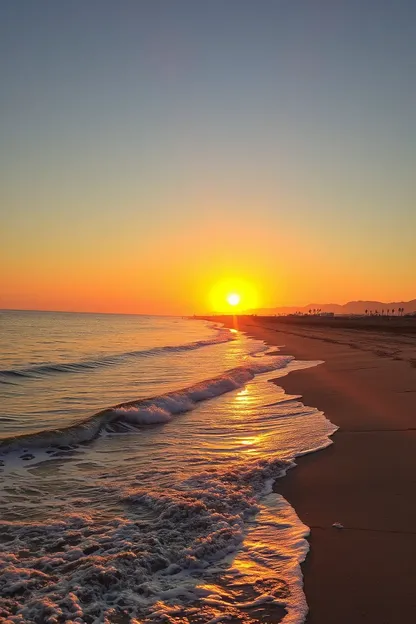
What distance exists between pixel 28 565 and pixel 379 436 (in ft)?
21.8

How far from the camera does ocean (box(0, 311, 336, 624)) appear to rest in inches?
147

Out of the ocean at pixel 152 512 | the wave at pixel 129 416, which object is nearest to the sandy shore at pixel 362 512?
the ocean at pixel 152 512

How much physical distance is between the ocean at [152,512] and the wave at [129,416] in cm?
4

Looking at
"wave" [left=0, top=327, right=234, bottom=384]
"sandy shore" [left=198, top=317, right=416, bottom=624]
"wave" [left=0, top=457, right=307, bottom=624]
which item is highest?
"sandy shore" [left=198, top=317, right=416, bottom=624]

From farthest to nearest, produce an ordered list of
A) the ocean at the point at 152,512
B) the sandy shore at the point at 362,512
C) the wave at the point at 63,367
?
the wave at the point at 63,367 < the ocean at the point at 152,512 < the sandy shore at the point at 362,512

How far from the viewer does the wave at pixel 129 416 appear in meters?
8.80

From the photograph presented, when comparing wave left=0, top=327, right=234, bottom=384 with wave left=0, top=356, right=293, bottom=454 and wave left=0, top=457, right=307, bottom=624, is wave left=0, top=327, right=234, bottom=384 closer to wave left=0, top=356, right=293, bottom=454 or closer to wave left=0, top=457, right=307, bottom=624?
wave left=0, top=356, right=293, bottom=454

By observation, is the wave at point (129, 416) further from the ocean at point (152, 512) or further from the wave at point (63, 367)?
the wave at point (63, 367)

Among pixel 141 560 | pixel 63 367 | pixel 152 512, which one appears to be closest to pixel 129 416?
pixel 152 512

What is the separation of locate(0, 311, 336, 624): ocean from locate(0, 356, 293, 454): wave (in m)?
0.04

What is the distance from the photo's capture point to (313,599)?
3.65 meters

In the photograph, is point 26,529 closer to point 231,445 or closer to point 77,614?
point 77,614

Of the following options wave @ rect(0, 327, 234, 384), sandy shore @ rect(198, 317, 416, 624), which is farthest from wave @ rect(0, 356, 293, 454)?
wave @ rect(0, 327, 234, 384)

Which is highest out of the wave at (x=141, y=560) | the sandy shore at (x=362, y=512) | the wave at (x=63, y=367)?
the sandy shore at (x=362, y=512)
